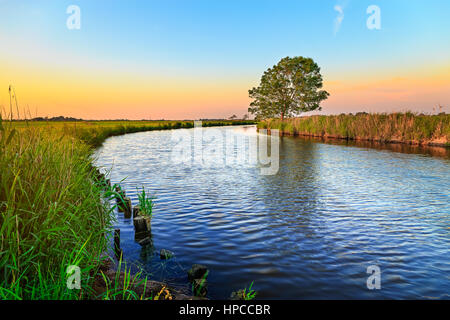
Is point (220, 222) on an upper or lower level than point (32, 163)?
lower

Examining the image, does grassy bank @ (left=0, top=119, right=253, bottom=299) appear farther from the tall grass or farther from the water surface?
the water surface

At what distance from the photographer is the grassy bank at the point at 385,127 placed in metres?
30.7

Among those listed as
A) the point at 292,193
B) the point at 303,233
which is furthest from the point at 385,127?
the point at 303,233

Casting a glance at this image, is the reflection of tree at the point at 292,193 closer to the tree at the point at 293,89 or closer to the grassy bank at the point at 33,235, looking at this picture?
the grassy bank at the point at 33,235

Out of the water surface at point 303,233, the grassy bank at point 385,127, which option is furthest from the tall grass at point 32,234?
the grassy bank at point 385,127

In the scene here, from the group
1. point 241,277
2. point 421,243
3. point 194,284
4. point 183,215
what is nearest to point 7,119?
point 194,284

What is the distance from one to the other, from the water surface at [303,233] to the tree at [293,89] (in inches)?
2241

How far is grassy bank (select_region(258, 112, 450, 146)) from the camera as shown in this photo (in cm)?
3070

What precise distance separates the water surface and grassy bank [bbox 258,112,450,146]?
17991mm

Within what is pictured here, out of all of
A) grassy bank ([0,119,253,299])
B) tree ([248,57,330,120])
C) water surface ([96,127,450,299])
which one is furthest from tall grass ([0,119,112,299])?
tree ([248,57,330,120])

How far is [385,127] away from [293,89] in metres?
38.4
